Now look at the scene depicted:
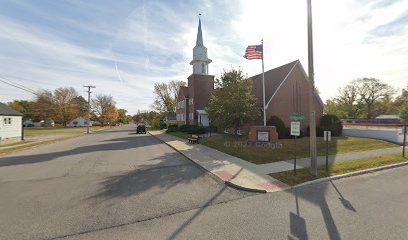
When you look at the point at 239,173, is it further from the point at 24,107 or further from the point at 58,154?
the point at 24,107

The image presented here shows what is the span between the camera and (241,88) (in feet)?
58.1

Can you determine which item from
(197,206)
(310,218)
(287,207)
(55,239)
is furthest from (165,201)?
(310,218)

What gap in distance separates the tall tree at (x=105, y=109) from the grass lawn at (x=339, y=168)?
83843mm

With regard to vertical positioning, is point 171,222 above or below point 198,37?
below

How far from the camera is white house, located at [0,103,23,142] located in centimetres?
2562

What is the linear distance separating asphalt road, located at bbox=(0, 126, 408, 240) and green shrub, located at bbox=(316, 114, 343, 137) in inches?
499

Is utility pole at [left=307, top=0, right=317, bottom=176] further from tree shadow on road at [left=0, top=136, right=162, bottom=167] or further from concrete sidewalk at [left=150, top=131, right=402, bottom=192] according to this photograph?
tree shadow on road at [left=0, top=136, right=162, bottom=167]

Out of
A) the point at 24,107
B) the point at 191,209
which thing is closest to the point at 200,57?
the point at 191,209

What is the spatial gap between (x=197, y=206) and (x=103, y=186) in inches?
159

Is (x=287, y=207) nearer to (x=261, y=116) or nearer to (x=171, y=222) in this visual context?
(x=171, y=222)

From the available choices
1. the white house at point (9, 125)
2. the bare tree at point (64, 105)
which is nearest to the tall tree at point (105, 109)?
the bare tree at point (64, 105)

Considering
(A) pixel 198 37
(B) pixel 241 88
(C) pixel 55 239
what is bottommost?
(C) pixel 55 239

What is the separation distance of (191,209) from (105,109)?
290 ft

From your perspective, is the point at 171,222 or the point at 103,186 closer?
the point at 171,222
